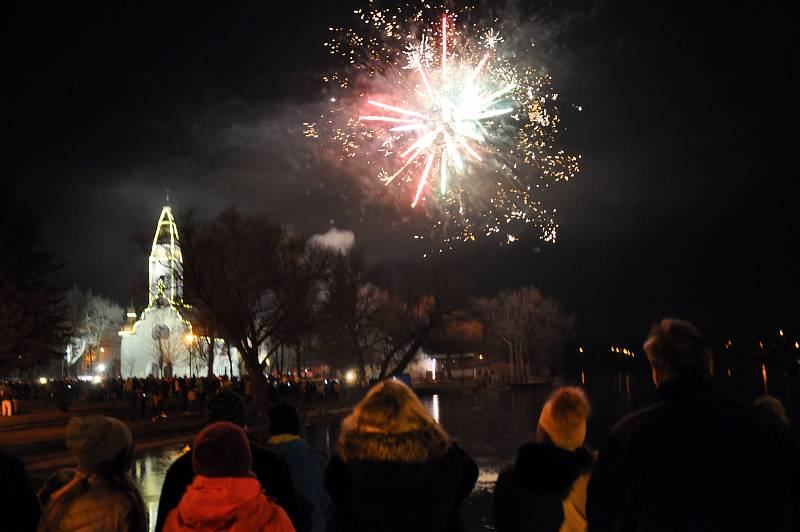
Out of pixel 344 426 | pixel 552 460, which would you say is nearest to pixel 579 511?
pixel 552 460

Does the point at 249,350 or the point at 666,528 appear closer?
the point at 666,528

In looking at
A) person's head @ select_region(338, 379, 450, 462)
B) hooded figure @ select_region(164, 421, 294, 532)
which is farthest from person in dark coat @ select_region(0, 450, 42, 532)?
person's head @ select_region(338, 379, 450, 462)

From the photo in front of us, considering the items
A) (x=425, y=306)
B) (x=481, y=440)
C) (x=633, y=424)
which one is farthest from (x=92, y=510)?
(x=425, y=306)

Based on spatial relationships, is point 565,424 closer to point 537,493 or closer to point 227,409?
point 537,493

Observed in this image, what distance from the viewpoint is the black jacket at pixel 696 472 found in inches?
122

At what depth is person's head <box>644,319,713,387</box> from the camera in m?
3.40

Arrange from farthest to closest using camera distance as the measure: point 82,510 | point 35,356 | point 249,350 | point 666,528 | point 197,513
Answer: point 35,356, point 249,350, point 82,510, point 197,513, point 666,528

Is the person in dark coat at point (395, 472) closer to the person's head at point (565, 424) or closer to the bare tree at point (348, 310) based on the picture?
the person's head at point (565, 424)

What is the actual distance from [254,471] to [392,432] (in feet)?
5.01

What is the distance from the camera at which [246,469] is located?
3.73m

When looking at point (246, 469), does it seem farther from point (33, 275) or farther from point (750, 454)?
point (33, 275)

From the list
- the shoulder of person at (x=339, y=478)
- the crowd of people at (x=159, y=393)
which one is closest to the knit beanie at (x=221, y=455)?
the shoulder of person at (x=339, y=478)

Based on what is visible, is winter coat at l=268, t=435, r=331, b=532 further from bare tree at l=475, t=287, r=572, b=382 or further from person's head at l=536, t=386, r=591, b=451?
bare tree at l=475, t=287, r=572, b=382

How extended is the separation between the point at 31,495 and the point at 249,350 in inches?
1320
